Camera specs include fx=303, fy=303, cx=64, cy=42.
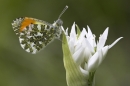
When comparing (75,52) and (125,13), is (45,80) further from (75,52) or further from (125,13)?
(75,52)

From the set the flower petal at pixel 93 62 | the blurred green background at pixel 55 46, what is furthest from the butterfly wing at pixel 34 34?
the blurred green background at pixel 55 46

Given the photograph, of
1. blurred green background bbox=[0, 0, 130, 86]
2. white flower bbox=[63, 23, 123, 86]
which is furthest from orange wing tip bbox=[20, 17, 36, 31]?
blurred green background bbox=[0, 0, 130, 86]

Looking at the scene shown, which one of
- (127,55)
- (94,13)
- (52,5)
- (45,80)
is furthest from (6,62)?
(127,55)

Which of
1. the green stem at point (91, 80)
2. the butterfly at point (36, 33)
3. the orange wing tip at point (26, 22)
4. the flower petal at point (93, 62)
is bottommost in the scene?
the green stem at point (91, 80)

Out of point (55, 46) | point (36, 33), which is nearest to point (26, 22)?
point (36, 33)

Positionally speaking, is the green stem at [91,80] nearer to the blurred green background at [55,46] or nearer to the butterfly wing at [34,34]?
the butterfly wing at [34,34]

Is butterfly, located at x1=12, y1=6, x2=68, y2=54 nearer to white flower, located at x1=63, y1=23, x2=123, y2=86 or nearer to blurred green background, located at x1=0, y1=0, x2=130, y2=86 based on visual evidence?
white flower, located at x1=63, y1=23, x2=123, y2=86
